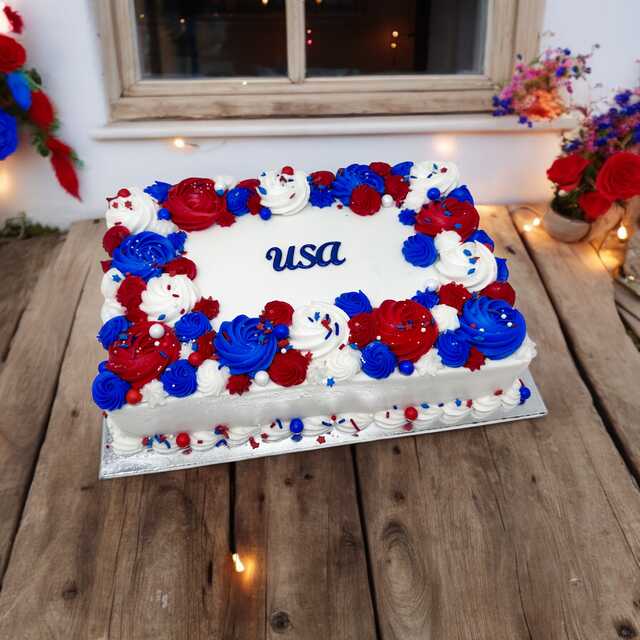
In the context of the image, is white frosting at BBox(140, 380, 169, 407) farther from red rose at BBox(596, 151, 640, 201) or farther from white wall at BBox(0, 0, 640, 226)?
red rose at BBox(596, 151, 640, 201)

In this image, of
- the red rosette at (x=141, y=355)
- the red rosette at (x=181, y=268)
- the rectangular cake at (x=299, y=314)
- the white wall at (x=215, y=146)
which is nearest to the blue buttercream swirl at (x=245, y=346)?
the rectangular cake at (x=299, y=314)

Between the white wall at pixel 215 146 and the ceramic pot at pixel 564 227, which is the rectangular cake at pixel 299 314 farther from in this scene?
the ceramic pot at pixel 564 227

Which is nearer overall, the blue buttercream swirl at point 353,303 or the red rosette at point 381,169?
the blue buttercream swirl at point 353,303

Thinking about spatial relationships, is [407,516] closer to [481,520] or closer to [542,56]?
[481,520]

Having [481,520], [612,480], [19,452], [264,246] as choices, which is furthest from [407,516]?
[19,452]

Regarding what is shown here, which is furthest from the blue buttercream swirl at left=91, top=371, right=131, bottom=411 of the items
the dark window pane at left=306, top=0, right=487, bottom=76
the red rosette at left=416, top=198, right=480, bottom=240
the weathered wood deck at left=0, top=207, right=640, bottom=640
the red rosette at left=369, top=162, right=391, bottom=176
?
the dark window pane at left=306, top=0, right=487, bottom=76

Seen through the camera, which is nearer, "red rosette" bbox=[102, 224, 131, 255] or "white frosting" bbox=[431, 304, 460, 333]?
"white frosting" bbox=[431, 304, 460, 333]
